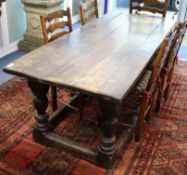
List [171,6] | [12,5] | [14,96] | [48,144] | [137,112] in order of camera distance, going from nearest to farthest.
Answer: [48,144] < [137,112] < [14,96] < [12,5] < [171,6]

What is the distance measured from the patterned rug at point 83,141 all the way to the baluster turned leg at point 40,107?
0.15 meters

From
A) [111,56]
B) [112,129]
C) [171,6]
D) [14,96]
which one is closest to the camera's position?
[112,129]

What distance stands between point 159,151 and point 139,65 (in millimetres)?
784

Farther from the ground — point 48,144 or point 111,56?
point 111,56

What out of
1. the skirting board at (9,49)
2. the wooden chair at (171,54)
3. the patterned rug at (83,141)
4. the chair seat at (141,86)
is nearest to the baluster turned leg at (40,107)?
the patterned rug at (83,141)

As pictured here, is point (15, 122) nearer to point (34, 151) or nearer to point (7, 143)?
point (7, 143)

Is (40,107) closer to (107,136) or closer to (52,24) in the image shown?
(107,136)

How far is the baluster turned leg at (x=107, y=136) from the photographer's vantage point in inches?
67.6

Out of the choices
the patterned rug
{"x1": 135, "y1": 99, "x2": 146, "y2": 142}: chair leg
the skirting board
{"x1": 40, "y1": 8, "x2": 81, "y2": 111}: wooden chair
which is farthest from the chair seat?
the skirting board

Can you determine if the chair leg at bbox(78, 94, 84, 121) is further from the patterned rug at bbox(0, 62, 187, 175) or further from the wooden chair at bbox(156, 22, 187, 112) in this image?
the wooden chair at bbox(156, 22, 187, 112)

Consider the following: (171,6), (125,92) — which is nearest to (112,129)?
(125,92)

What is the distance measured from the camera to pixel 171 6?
5.27 meters

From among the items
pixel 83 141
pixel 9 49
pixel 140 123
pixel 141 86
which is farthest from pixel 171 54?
pixel 9 49

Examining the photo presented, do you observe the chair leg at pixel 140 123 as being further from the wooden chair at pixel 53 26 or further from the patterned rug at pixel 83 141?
the wooden chair at pixel 53 26
